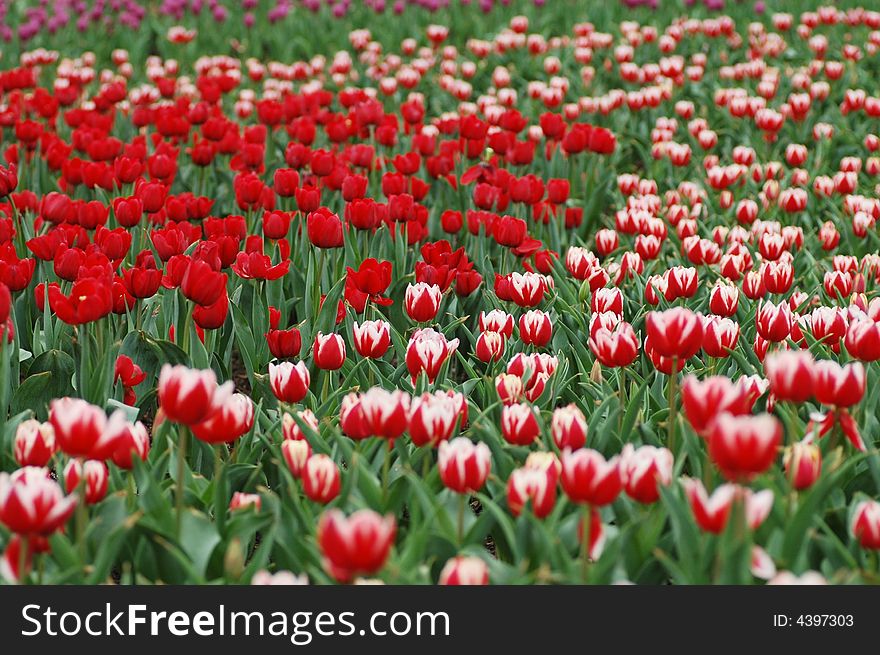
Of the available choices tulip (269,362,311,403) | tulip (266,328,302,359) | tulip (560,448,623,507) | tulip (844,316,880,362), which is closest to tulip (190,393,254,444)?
tulip (269,362,311,403)

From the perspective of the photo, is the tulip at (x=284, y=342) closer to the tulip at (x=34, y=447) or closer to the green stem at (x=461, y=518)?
the tulip at (x=34, y=447)

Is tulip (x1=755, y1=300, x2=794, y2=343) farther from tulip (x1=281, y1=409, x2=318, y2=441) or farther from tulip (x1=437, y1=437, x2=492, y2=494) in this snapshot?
tulip (x1=281, y1=409, x2=318, y2=441)

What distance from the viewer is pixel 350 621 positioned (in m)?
1.91

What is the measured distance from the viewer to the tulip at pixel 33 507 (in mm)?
1800

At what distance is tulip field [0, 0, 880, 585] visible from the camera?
79.4 inches

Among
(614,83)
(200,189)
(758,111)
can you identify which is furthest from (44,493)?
(614,83)

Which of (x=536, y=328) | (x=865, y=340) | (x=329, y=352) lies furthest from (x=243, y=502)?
(x=865, y=340)

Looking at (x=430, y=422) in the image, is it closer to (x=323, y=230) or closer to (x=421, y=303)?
(x=421, y=303)

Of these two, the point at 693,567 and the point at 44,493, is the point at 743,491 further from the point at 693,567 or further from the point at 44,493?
the point at 44,493

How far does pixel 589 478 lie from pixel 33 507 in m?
0.97

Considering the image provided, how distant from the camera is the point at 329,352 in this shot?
2828mm

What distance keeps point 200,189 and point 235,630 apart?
3575 millimetres

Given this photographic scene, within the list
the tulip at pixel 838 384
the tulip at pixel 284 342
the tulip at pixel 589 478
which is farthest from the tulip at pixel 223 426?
the tulip at pixel 838 384

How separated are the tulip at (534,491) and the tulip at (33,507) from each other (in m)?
0.84
